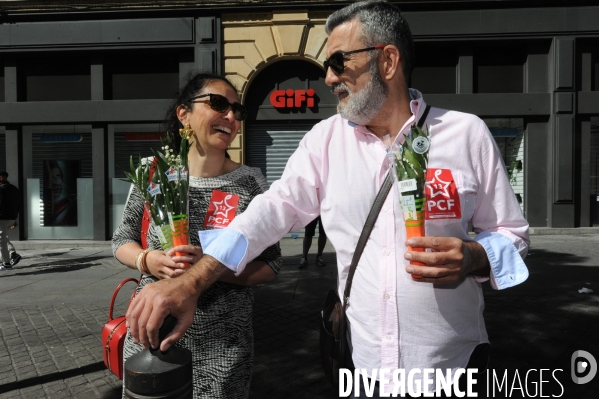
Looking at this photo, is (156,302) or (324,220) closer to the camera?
(156,302)

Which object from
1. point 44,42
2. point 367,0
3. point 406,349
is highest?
point 44,42

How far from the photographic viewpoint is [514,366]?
4.02 metres

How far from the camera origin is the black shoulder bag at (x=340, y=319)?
62.6 inches

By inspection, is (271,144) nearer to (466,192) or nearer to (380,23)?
(380,23)

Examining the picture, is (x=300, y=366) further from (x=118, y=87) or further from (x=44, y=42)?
(x=44, y=42)

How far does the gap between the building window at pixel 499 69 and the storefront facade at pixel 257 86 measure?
0.03m

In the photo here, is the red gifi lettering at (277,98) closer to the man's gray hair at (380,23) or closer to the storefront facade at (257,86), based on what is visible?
the storefront facade at (257,86)

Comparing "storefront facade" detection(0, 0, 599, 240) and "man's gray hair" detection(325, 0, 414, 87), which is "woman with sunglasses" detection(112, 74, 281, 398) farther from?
"storefront facade" detection(0, 0, 599, 240)

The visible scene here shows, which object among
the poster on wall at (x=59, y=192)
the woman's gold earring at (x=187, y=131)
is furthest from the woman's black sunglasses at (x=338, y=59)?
the poster on wall at (x=59, y=192)

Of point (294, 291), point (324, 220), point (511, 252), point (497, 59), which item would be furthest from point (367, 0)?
point (497, 59)

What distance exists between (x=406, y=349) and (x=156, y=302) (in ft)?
2.81

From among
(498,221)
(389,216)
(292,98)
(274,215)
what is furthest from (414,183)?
(292,98)

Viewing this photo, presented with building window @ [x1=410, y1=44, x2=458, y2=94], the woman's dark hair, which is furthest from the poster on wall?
the woman's dark hair

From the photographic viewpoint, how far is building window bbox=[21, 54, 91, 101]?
1339 cm
